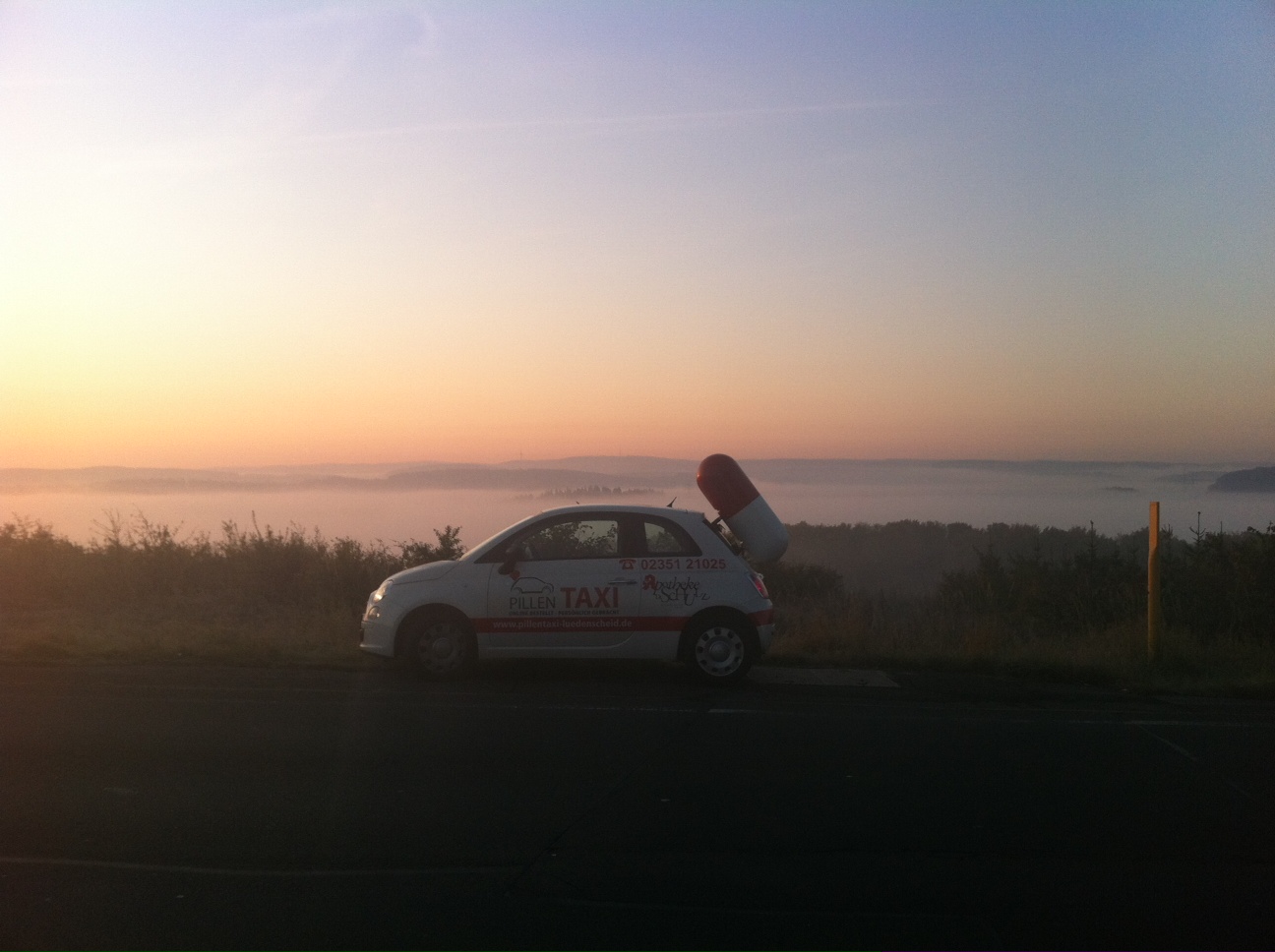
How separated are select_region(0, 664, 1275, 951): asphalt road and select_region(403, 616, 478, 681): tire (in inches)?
39.1

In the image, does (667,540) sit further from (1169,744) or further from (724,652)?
(1169,744)

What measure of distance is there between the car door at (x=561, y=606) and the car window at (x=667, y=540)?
1.28 feet

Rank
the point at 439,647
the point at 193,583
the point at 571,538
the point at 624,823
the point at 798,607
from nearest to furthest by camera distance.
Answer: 1. the point at 624,823
2. the point at 439,647
3. the point at 571,538
4. the point at 798,607
5. the point at 193,583

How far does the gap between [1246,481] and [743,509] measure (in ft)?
65.0

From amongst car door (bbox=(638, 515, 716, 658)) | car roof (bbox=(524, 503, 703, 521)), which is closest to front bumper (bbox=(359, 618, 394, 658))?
car roof (bbox=(524, 503, 703, 521))

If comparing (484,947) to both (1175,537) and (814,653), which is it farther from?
(1175,537)

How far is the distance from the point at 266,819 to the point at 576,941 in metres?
2.45

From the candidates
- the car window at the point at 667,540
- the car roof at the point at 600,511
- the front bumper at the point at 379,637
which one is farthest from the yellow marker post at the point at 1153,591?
the front bumper at the point at 379,637

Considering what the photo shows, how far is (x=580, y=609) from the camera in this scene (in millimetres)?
11281

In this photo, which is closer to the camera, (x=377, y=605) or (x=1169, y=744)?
(x=1169, y=744)

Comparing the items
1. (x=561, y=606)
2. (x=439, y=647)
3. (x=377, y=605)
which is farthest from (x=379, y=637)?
(x=561, y=606)

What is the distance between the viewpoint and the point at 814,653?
A: 535 inches

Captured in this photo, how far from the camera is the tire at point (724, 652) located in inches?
437

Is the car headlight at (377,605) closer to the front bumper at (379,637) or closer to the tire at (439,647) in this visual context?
the front bumper at (379,637)
